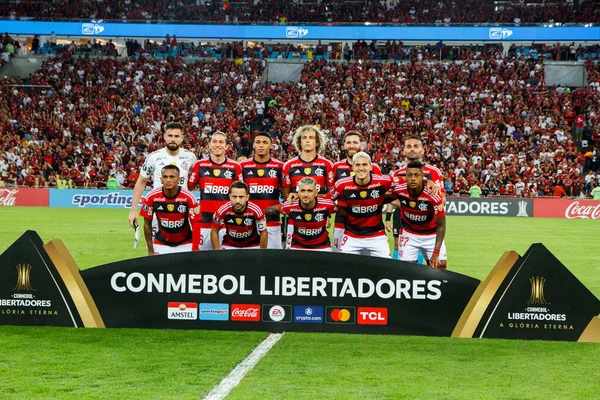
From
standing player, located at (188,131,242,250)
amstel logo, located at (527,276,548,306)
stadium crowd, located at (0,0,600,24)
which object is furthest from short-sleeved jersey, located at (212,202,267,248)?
stadium crowd, located at (0,0,600,24)

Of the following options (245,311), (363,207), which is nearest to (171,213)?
(245,311)

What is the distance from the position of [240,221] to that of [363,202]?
4.96ft

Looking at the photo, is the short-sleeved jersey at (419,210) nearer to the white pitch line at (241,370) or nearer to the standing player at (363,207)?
the standing player at (363,207)

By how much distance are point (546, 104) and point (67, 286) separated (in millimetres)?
35134

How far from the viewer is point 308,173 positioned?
966 cm

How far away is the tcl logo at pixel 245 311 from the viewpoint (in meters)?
7.80

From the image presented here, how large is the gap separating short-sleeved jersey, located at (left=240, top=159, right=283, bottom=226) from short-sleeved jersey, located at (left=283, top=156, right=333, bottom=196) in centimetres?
12

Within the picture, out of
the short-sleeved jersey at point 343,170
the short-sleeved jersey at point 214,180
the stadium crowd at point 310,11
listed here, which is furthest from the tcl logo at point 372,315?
the stadium crowd at point 310,11

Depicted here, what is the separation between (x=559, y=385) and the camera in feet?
20.1

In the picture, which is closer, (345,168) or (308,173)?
(308,173)

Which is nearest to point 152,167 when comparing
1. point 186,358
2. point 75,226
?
point 186,358

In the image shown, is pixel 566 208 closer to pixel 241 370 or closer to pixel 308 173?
pixel 308 173

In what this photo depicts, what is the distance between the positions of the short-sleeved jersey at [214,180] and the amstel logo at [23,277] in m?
2.59

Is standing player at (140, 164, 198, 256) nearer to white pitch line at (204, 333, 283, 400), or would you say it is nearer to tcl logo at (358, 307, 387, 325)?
white pitch line at (204, 333, 283, 400)
